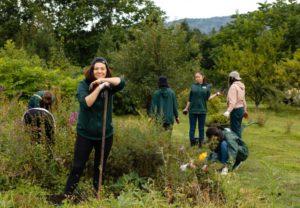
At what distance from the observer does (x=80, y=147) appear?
5324mm

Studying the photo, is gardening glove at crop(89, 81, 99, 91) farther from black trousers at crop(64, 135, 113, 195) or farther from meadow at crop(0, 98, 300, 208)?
meadow at crop(0, 98, 300, 208)

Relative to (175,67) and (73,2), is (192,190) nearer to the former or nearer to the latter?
(175,67)

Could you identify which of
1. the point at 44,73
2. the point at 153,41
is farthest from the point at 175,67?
the point at 44,73

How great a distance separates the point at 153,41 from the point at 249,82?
11510mm

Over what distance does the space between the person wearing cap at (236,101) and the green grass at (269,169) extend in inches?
31.6

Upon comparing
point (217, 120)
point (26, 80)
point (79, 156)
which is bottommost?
point (217, 120)

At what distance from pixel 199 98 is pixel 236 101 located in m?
0.98

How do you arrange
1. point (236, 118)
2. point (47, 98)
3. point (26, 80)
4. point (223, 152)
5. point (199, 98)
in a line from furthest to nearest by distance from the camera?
point (26, 80), point (199, 98), point (236, 118), point (47, 98), point (223, 152)

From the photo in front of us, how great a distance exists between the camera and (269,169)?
4.27 metres

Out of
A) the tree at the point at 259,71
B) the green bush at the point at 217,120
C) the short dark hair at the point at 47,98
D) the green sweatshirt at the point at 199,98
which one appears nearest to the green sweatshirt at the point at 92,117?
the short dark hair at the point at 47,98

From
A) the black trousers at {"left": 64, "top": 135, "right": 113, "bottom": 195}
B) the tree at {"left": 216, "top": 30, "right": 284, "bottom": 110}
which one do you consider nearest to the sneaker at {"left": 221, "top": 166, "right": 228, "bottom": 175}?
the black trousers at {"left": 64, "top": 135, "right": 113, "bottom": 195}

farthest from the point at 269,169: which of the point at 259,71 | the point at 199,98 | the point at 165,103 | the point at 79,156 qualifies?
the point at 259,71

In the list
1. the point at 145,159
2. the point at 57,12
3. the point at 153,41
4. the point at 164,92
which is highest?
the point at 57,12

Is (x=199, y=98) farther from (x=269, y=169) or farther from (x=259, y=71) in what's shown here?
(x=259, y=71)
